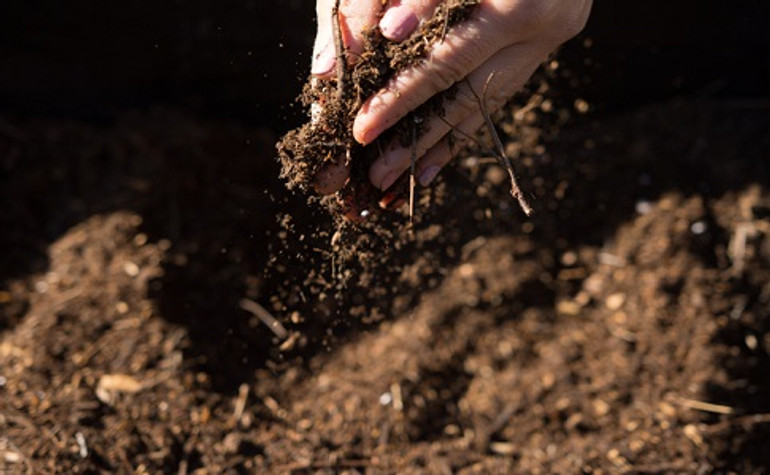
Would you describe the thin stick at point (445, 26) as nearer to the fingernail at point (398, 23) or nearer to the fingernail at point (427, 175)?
the fingernail at point (398, 23)

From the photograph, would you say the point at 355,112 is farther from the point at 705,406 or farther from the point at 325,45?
the point at 705,406

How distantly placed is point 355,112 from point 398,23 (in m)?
0.15

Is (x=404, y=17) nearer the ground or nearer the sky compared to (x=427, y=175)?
nearer the sky

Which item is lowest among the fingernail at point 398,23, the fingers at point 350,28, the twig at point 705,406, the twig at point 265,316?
the twig at point 705,406

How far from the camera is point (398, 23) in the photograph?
3.95 feet

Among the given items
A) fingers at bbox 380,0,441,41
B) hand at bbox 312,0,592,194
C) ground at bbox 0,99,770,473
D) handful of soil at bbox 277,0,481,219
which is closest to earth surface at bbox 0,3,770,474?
ground at bbox 0,99,770,473

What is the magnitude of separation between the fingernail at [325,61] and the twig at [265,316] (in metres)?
0.71

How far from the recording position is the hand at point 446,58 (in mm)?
1180

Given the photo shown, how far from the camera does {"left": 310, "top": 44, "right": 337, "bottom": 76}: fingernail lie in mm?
1225

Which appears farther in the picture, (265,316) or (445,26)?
(265,316)

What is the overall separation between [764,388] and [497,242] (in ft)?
2.40

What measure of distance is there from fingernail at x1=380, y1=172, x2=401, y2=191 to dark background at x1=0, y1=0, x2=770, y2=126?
753 millimetres

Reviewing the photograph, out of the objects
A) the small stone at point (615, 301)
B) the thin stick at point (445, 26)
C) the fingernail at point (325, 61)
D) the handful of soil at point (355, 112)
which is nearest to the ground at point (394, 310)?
the small stone at point (615, 301)

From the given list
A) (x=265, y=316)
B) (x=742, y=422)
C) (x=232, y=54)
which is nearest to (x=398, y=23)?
(x=265, y=316)
